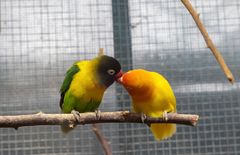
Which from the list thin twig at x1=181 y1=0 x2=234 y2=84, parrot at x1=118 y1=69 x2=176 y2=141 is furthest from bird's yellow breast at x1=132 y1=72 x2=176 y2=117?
thin twig at x1=181 y1=0 x2=234 y2=84

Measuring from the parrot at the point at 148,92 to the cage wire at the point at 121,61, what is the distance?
31 cm

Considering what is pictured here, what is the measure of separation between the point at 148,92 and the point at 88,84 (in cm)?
20

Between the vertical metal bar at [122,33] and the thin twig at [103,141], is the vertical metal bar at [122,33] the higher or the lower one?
the higher one

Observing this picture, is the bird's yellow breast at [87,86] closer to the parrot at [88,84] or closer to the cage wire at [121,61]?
the parrot at [88,84]

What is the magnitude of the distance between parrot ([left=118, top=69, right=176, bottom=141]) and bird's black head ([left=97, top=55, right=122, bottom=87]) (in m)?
0.10

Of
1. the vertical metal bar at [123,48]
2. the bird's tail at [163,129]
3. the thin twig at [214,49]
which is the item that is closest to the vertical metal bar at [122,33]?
the vertical metal bar at [123,48]

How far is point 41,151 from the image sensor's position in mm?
1076

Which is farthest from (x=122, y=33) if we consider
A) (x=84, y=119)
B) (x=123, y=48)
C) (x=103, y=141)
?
(x=84, y=119)

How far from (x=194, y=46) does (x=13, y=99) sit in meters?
0.52

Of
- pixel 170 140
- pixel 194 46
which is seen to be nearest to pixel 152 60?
pixel 194 46

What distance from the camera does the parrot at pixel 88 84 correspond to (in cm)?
89

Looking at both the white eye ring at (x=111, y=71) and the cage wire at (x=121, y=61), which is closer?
the white eye ring at (x=111, y=71)

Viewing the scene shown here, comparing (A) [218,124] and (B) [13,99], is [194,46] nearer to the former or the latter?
(A) [218,124]

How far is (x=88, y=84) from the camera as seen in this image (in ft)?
2.99
